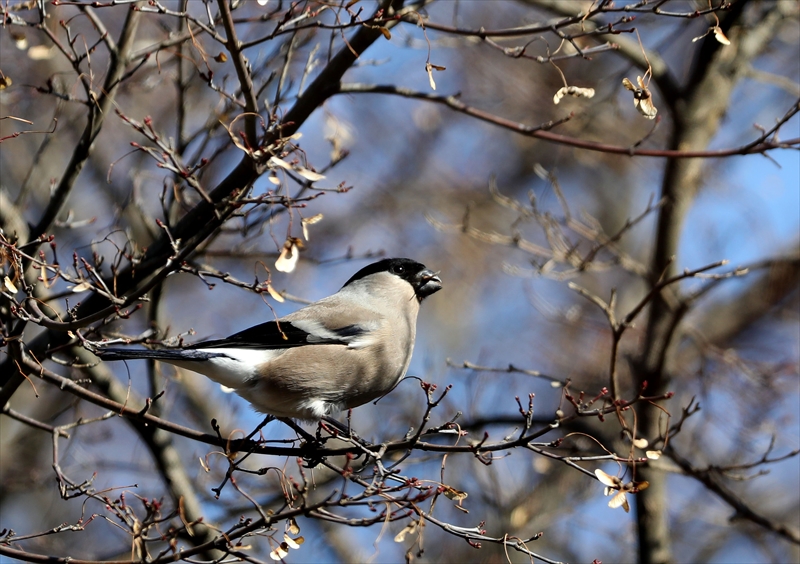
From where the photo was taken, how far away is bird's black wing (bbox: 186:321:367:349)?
4.07 metres

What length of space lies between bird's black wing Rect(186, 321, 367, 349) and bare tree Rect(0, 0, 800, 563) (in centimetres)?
45

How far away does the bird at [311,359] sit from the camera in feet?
13.0

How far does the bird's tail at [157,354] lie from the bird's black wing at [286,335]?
157 millimetres

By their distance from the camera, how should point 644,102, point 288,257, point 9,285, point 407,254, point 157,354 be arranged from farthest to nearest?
point 407,254
point 157,354
point 644,102
point 288,257
point 9,285

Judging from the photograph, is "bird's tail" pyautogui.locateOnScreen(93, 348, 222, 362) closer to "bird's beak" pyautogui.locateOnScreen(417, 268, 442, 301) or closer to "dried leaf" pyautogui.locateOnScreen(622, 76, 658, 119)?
"bird's beak" pyautogui.locateOnScreen(417, 268, 442, 301)

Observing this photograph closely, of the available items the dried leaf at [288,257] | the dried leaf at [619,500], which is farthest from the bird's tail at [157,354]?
the dried leaf at [619,500]

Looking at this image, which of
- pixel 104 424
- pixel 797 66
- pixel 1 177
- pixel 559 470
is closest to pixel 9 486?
pixel 104 424

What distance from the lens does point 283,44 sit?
475cm

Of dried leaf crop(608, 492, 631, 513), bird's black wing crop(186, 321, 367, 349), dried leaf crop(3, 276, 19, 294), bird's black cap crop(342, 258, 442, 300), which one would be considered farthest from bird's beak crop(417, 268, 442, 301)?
dried leaf crop(3, 276, 19, 294)

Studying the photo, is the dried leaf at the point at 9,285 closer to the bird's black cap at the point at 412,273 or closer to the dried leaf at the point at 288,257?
the dried leaf at the point at 288,257

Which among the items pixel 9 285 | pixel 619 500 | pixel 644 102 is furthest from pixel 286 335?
pixel 644 102

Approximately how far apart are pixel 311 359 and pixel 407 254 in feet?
19.5

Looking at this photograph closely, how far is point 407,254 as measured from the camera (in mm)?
9953

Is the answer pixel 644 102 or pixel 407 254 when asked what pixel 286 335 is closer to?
pixel 644 102
